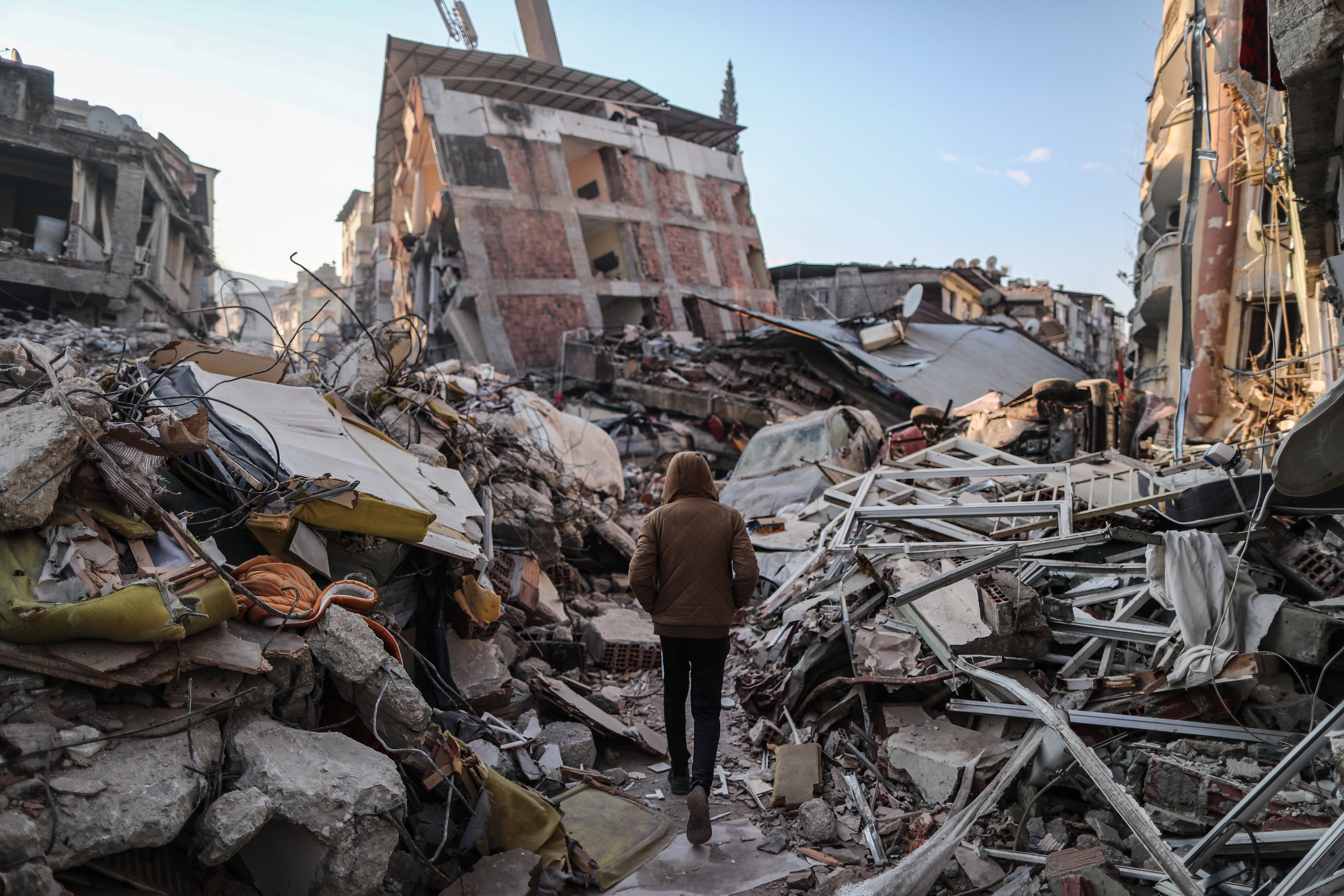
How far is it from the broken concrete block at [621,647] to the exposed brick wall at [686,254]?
19.4 m

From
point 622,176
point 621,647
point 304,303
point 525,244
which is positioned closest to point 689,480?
point 621,647

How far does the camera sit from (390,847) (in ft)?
8.71

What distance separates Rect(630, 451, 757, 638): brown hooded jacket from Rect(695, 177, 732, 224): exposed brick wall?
23.9m

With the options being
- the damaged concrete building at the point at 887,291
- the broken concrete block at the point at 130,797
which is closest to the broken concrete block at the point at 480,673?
the broken concrete block at the point at 130,797

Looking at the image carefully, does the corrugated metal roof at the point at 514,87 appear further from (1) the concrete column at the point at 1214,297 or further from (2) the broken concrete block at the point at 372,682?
(2) the broken concrete block at the point at 372,682

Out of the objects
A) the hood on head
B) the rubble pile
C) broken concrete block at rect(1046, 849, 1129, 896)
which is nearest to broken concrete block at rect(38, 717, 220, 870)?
the rubble pile

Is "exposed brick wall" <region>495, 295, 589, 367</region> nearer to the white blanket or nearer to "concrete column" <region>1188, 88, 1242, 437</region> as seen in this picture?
"concrete column" <region>1188, 88, 1242, 437</region>

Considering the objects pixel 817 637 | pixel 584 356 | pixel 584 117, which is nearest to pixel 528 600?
pixel 817 637

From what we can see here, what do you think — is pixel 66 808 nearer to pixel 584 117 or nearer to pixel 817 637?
pixel 817 637

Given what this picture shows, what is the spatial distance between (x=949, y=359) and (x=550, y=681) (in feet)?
46.5

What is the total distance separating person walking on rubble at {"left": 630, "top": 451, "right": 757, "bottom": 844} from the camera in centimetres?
375

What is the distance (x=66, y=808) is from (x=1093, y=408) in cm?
1074

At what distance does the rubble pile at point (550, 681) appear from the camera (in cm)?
257

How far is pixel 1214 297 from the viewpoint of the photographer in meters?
13.5
